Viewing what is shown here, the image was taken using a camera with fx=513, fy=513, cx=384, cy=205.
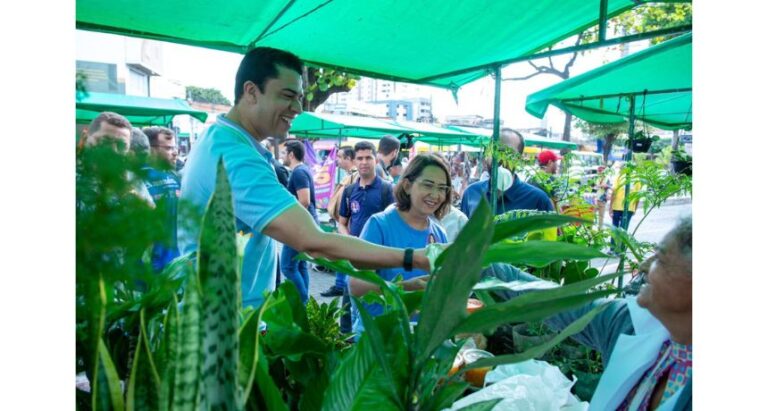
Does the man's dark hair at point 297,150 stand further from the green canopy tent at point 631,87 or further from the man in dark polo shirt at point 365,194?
the green canopy tent at point 631,87

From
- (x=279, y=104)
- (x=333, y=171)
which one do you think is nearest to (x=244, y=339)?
(x=279, y=104)

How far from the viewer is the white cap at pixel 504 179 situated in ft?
12.1

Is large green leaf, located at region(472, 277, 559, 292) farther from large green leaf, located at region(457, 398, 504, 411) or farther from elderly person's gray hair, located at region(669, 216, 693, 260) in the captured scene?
elderly person's gray hair, located at region(669, 216, 693, 260)

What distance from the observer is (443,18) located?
8.55 ft

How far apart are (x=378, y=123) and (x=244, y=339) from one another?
33.1 ft

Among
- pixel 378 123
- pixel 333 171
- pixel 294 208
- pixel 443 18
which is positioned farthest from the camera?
pixel 378 123

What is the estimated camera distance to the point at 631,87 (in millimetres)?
4836

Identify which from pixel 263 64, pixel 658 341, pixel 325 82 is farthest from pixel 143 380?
pixel 325 82

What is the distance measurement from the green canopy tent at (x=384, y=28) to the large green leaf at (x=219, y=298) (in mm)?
1344

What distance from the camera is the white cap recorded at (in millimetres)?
3693

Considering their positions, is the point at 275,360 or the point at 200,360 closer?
the point at 200,360

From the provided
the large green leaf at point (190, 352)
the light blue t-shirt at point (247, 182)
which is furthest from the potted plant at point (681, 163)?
the large green leaf at point (190, 352)
